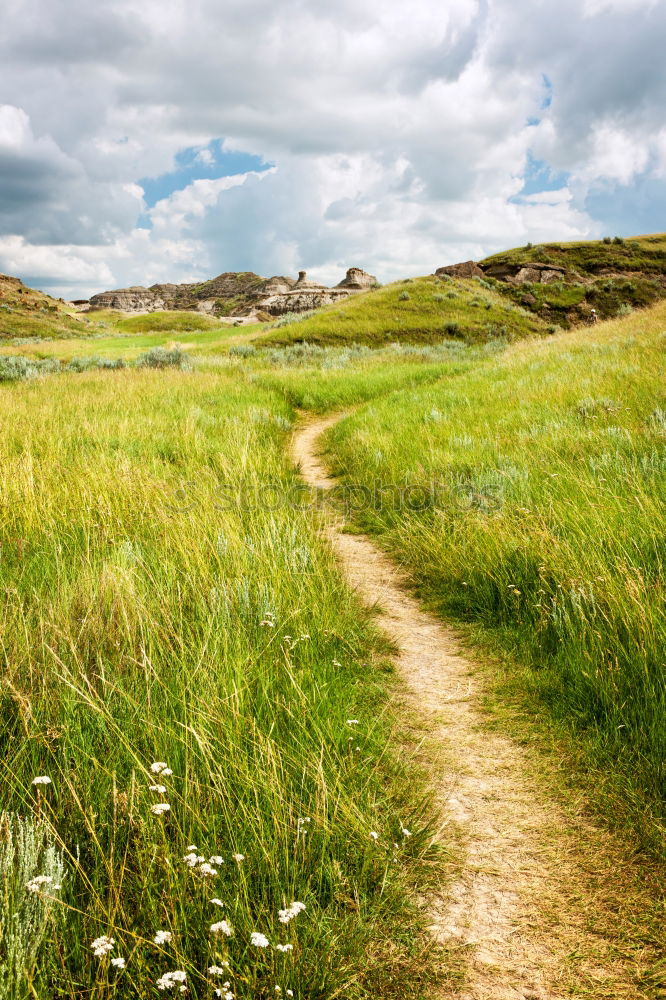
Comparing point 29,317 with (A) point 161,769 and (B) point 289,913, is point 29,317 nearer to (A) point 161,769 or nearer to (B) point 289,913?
(A) point 161,769

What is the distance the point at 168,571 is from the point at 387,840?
217 cm

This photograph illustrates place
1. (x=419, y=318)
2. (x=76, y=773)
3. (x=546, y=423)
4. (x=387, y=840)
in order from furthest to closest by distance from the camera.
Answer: (x=419, y=318), (x=546, y=423), (x=387, y=840), (x=76, y=773)

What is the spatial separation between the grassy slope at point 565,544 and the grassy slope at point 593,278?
36.4 metres

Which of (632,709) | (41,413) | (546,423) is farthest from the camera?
(41,413)

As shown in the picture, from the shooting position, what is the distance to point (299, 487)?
7.72 meters

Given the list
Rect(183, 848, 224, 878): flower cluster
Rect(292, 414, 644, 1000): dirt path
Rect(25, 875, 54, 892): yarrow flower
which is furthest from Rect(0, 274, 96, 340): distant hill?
Rect(183, 848, 224, 878): flower cluster

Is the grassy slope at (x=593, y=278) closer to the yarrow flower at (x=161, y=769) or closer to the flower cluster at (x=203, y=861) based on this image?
the yarrow flower at (x=161, y=769)

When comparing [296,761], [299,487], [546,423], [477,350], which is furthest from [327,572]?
[477,350]

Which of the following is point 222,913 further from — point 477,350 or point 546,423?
point 477,350

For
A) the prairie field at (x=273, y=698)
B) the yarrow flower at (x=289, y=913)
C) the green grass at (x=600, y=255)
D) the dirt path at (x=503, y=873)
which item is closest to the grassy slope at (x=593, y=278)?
the green grass at (x=600, y=255)

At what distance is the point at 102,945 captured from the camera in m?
1.41

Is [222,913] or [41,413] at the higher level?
[41,413]

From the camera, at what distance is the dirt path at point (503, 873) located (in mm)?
1732

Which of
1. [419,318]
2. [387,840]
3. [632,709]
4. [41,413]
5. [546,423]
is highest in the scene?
[419,318]
